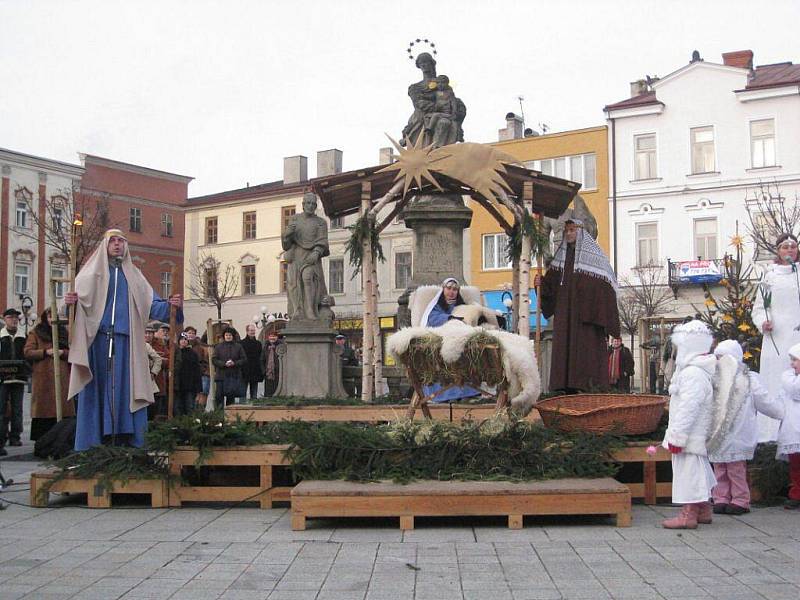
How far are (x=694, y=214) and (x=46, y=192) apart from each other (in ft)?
114

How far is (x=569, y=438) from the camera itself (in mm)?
7762

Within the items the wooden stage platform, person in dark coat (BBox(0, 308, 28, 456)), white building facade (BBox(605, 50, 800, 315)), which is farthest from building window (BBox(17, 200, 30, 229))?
the wooden stage platform

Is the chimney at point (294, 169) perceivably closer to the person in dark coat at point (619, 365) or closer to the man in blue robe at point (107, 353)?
the person in dark coat at point (619, 365)

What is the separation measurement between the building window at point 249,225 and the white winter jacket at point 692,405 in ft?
159

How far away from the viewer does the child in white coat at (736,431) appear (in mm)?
7301

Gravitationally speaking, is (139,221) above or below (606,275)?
above

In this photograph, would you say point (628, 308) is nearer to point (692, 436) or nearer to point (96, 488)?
point (692, 436)

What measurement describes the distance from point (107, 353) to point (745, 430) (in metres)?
5.65

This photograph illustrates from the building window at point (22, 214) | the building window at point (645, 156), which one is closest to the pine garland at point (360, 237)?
the building window at point (645, 156)

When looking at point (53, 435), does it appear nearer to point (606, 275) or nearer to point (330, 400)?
point (330, 400)

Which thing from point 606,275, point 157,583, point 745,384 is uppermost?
point 606,275

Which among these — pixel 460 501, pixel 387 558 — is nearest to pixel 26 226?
pixel 460 501

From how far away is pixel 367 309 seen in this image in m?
11.6

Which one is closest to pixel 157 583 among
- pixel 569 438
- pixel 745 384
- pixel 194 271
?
pixel 569 438
